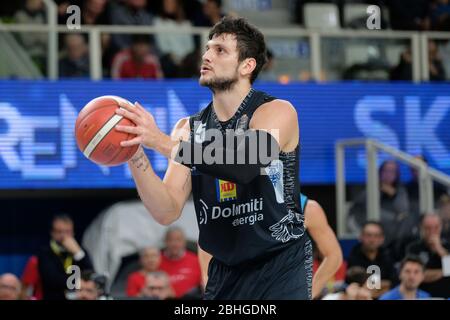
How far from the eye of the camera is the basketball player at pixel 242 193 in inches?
217

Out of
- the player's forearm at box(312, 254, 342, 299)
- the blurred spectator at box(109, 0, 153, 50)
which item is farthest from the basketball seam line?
the blurred spectator at box(109, 0, 153, 50)

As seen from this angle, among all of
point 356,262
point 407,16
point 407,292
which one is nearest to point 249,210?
point 407,292

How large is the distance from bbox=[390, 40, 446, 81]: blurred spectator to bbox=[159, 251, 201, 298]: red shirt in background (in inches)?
154

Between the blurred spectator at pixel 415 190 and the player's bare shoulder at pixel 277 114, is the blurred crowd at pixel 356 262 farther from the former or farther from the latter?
the player's bare shoulder at pixel 277 114

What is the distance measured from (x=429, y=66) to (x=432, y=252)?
3.76 m

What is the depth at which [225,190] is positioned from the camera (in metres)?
5.60

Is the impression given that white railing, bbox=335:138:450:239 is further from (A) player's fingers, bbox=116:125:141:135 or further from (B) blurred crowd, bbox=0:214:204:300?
(A) player's fingers, bbox=116:125:141:135

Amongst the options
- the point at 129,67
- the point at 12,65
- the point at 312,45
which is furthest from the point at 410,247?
the point at 12,65

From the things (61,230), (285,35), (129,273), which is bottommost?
(129,273)

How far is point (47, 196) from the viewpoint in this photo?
1278cm

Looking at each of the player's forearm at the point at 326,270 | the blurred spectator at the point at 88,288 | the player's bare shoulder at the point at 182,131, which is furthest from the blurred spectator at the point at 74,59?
the player's bare shoulder at the point at 182,131

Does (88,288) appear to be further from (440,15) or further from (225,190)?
(440,15)

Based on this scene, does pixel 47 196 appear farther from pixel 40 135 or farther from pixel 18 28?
pixel 18 28
